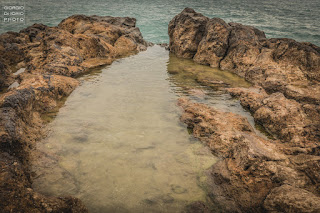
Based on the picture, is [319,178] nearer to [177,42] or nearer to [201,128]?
[201,128]

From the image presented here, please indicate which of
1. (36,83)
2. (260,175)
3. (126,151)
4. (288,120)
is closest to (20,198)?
(126,151)

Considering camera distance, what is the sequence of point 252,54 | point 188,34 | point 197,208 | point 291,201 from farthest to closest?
point 188,34, point 252,54, point 197,208, point 291,201

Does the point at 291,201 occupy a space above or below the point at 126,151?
above

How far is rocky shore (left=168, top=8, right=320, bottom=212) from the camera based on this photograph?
2.90m

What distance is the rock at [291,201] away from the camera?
2303 mm

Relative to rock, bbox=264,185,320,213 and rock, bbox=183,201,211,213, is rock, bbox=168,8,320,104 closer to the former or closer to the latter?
rock, bbox=264,185,320,213

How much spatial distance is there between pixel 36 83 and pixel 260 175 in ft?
20.6

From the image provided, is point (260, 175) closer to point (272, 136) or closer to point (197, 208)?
point (197, 208)

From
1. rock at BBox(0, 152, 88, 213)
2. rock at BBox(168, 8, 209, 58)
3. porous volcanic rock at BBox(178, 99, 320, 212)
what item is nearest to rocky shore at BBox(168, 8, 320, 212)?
porous volcanic rock at BBox(178, 99, 320, 212)

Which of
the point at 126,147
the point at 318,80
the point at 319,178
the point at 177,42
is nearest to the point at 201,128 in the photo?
the point at 126,147

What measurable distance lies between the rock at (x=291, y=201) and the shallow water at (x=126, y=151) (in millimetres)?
986

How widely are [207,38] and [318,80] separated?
5807 mm

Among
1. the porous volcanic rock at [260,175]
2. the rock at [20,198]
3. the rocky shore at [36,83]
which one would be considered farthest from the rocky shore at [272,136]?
the rocky shore at [36,83]

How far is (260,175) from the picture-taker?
10.6 ft
